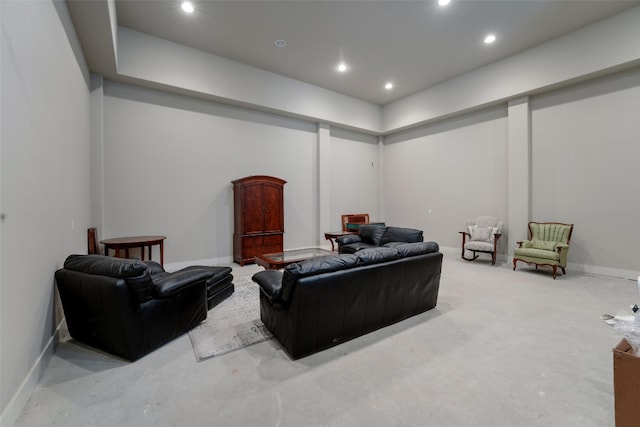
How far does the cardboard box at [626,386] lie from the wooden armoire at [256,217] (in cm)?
495

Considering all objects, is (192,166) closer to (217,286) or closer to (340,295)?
(217,286)

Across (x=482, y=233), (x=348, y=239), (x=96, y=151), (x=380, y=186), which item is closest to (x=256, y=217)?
(x=348, y=239)

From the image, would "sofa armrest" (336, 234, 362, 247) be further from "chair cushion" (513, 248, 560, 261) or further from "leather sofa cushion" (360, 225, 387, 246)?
"chair cushion" (513, 248, 560, 261)

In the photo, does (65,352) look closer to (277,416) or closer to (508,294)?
(277,416)

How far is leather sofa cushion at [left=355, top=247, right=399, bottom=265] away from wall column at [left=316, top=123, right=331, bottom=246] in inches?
173

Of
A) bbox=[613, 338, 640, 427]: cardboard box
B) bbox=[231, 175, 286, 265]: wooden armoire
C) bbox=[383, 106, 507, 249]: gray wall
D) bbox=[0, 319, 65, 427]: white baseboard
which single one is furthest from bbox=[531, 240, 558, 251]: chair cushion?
bbox=[0, 319, 65, 427]: white baseboard

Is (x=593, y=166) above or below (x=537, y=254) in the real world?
above

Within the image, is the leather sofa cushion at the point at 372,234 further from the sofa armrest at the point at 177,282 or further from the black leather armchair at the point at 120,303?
the black leather armchair at the point at 120,303

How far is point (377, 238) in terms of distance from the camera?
5250mm

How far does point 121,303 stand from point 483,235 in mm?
6153

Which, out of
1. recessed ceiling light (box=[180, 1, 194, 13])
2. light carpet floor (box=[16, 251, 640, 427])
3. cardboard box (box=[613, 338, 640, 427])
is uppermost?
recessed ceiling light (box=[180, 1, 194, 13])

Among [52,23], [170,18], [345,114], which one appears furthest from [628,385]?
[345,114]

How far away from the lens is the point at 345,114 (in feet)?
23.5

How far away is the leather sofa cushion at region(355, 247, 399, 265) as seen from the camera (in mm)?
2428
